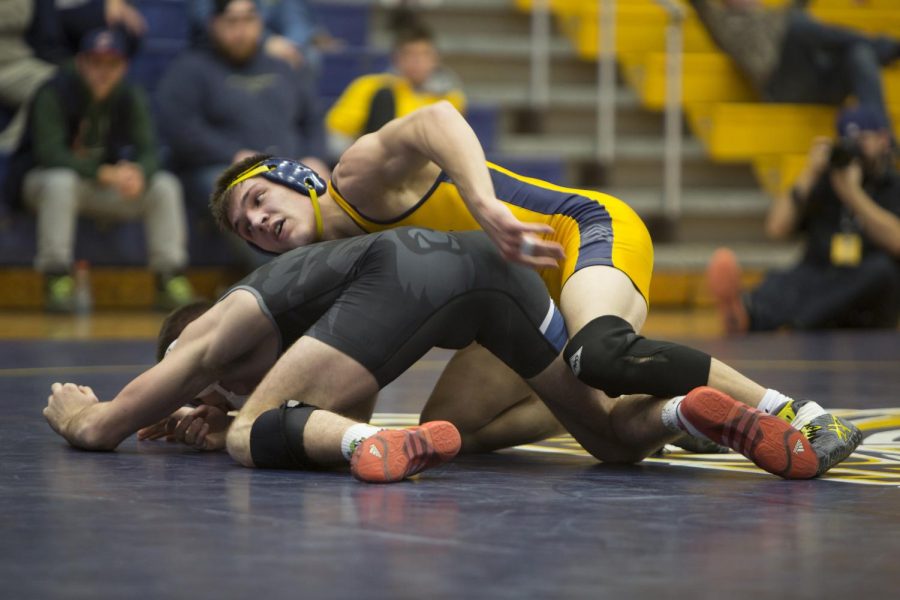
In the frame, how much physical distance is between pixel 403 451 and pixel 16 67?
5701 millimetres

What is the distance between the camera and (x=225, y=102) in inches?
302

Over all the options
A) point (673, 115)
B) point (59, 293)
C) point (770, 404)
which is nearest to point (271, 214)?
point (770, 404)

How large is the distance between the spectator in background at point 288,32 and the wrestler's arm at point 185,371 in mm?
4827

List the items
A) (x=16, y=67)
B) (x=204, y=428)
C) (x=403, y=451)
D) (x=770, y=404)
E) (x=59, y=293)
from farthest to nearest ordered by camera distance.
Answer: (x=16, y=67), (x=59, y=293), (x=204, y=428), (x=770, y=404), (x=403, y=451)

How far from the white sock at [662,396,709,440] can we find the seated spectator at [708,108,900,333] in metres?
4.20

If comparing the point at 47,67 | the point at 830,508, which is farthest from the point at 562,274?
the point at 47,67

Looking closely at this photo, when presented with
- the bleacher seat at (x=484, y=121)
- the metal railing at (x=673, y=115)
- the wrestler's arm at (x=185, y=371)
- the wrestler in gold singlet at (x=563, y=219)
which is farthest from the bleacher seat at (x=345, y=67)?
the wrestler's arm at (x=185, y=371)

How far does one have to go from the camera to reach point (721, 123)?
9383 millimetres

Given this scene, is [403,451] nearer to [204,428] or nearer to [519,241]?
[519,241]

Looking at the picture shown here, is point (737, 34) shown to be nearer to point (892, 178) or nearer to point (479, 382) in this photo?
point (892, 178)

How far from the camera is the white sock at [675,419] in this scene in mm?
2916

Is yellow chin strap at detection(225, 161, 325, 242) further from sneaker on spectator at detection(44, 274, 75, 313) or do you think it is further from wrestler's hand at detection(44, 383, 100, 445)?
sneaker on spectator at detection(44, 274, 75, 313)

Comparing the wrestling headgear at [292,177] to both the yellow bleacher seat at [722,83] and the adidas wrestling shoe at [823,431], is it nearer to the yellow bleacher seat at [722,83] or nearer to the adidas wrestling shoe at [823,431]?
the adidas wrestling shoe at [823,431]

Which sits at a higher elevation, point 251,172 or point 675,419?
point 251,172
